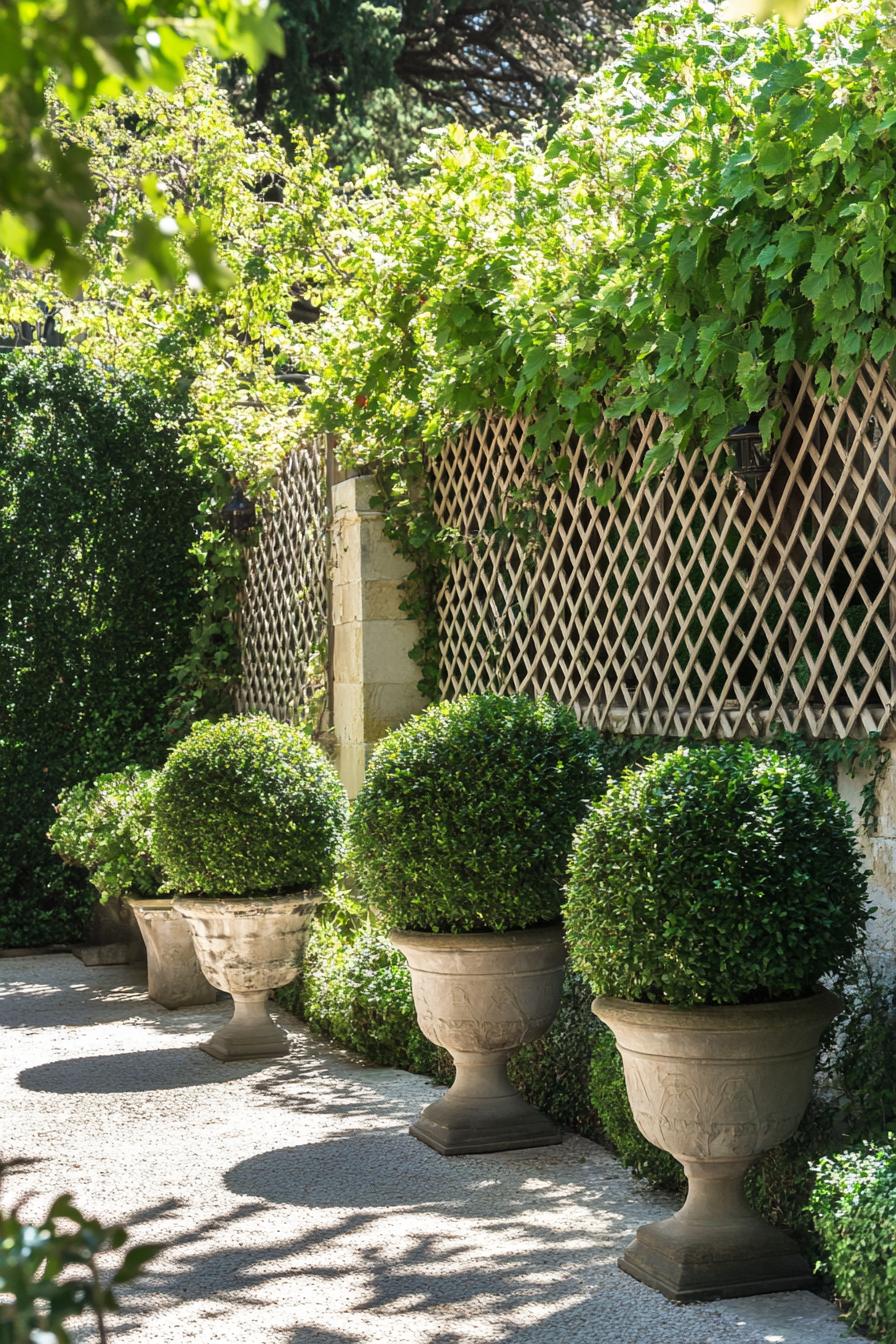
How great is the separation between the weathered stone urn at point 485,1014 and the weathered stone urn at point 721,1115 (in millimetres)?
1128

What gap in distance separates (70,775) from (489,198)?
493cm

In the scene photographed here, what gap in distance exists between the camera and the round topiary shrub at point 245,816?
6176mm

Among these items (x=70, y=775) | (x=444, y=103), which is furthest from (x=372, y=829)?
(x=444, y=103)

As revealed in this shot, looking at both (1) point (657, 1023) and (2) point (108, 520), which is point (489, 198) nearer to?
(1) point (657, 1023)

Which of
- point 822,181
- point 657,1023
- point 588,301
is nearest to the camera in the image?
point 657,1023

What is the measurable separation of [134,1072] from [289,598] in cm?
318

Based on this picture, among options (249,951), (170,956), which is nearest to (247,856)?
(249,951)

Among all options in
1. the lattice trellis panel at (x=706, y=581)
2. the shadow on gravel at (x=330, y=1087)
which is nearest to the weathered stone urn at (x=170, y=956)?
the shadow on gravel at (x=330, y=1087)

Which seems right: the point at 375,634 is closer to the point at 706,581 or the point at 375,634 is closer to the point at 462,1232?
the point at 706,581

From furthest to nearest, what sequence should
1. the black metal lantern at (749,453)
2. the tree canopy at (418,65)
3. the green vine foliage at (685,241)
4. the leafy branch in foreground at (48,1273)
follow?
1. the tree canopy at (418,65)
2. the black metal lantern at (749,453)
3. the green vine foliage at (685,241)
4. the leafy branch in foreground at (48,1273)

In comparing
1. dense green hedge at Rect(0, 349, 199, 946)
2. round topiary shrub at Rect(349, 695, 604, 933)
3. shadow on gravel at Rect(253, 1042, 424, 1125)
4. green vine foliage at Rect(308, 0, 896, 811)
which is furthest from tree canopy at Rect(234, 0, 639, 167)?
round topiary shrub at Rect(349, 695, 604, 933)

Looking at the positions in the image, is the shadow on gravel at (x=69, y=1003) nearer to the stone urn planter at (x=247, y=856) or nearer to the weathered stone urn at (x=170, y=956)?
the weathered stone urn at (x=170, y=956)

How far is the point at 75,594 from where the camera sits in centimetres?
973

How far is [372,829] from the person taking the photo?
4910 mm
